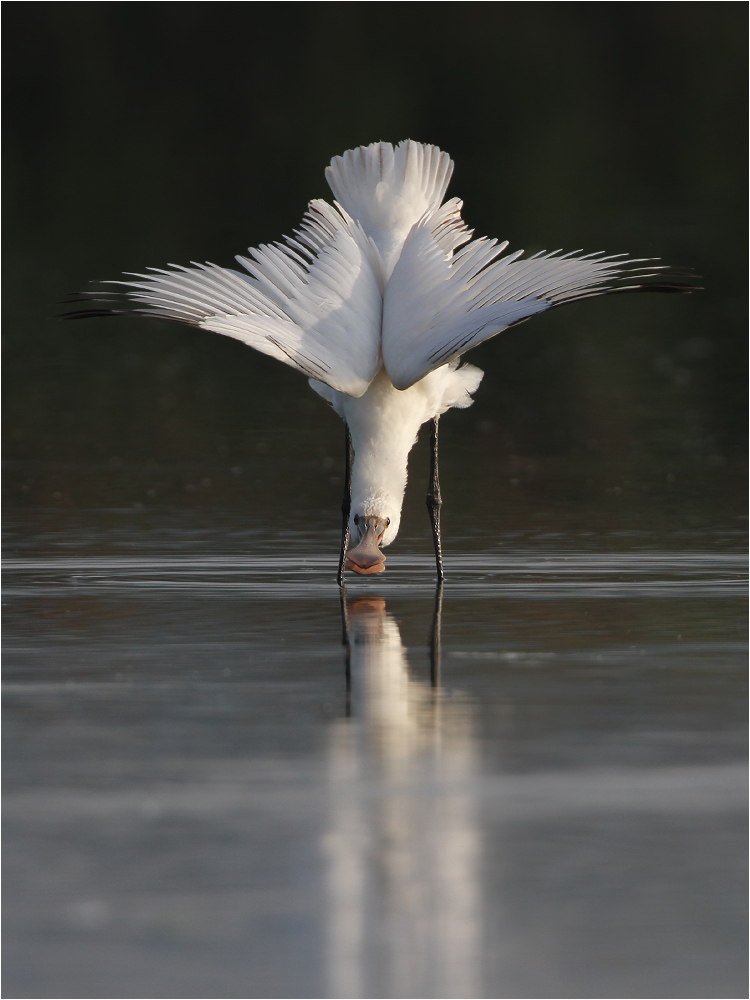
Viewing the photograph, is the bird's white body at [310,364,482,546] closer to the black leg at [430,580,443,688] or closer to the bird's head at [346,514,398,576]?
the bird's head at [346,514,398,576]

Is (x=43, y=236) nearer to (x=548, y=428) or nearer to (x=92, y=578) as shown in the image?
(x=548, y=428)

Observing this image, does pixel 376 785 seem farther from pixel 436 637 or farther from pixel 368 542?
pixel 368 542

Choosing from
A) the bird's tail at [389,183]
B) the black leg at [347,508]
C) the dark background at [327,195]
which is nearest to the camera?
the black leg at [347,508]

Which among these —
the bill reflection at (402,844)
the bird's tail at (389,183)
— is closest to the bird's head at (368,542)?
the bill reflection at (402,844)

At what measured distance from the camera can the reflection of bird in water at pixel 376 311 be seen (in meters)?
9.29

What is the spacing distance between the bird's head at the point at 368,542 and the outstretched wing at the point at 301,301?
604 mm

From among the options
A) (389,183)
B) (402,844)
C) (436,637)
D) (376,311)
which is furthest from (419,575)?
(402,844)

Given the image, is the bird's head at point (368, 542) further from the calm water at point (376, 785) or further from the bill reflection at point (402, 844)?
the bill reflection at point (402, 844)

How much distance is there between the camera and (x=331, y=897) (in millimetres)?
5047

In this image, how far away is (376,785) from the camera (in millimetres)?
6020

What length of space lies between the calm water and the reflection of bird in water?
0.63 metres

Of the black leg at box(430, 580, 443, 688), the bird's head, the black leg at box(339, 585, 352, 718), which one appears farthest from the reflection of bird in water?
the black leg at box(430, 580, 443, 688)

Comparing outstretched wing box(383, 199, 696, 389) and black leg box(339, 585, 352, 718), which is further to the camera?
outstretched wing box(383, 199, 696, 389)

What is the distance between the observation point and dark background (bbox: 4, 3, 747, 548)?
15016 millimetres
